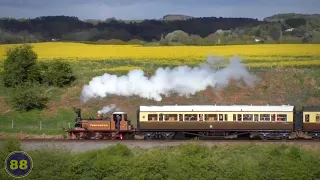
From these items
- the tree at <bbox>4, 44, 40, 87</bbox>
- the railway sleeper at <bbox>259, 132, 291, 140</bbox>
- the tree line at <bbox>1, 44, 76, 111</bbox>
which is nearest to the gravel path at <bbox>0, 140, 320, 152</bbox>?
the railway sleeper at <bbox>259, 132, 291, 140</bbox>

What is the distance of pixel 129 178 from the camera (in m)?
27.0

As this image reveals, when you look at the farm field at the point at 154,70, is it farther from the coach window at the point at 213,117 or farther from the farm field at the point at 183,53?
the coach window at the point at 213,117

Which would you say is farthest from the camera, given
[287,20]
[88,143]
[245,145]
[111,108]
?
[287,20]

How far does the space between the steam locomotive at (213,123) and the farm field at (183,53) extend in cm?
2589

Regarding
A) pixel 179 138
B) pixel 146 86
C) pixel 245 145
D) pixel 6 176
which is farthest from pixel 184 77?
pixel 6 176

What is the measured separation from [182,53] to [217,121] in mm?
33052

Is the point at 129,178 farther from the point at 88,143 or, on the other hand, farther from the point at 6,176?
the point at 88,143

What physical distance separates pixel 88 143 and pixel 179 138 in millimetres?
6782

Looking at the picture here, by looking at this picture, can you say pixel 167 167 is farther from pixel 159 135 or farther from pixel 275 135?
pixel 275 135

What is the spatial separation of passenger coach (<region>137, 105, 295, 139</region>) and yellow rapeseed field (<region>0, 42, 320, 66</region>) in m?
26.8

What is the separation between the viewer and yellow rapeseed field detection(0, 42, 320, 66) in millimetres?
70125

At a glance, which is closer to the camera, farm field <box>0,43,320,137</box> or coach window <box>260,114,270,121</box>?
coach window <box>260,114,270,121</box>

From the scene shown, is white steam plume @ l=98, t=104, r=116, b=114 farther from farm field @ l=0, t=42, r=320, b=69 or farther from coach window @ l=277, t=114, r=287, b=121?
farm field @ l=0, t=42, r=320, b=69

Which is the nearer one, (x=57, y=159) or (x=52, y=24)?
(x=57, y=159)
